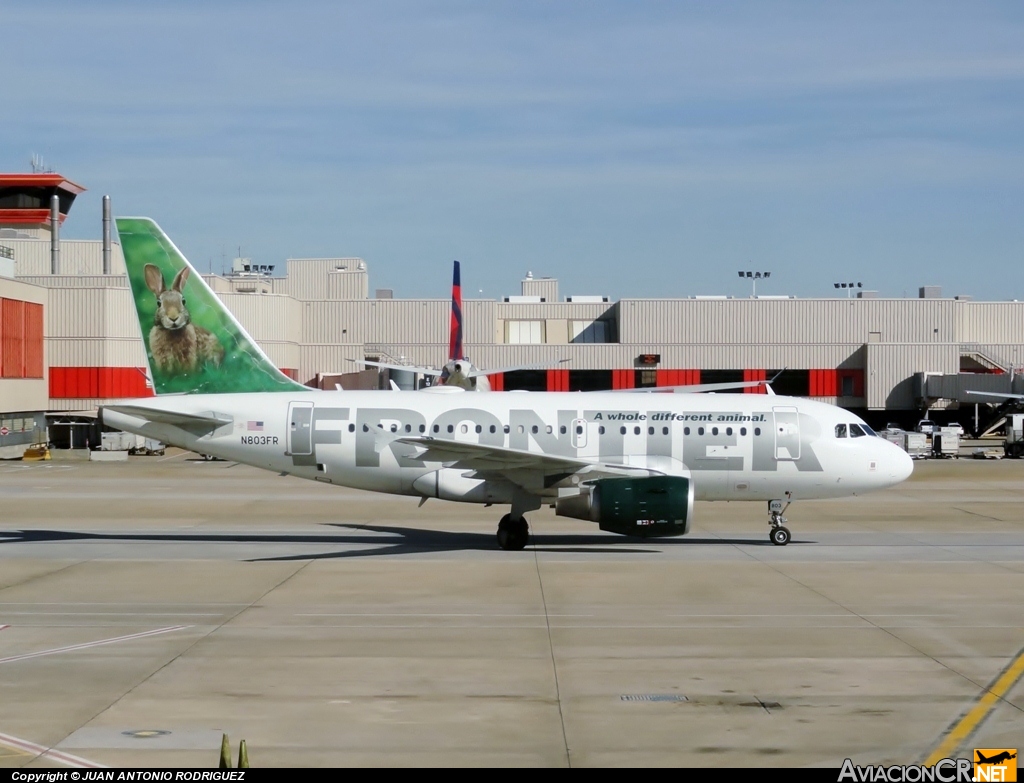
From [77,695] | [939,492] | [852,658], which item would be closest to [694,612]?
[852,658]

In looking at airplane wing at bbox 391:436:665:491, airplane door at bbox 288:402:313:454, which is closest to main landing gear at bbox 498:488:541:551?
airplane wing at bbox 391:436:665:491

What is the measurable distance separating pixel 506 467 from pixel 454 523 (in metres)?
8.09

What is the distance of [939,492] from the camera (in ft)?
160

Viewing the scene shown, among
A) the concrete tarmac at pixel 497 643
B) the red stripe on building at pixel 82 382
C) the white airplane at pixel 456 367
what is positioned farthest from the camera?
the red stripe on building at pixel 82 382

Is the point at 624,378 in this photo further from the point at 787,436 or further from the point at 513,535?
the point at 513,535

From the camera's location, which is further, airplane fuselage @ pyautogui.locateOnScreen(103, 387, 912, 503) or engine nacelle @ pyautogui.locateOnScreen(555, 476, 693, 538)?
airplane fuselage @ pyautogui.locateOnScreen(103, 387, 912, 503)

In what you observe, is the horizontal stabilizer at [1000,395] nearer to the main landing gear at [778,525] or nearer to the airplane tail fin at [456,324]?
the airplane tail fin at [456,324]

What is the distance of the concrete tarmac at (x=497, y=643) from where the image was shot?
13500 millimetres

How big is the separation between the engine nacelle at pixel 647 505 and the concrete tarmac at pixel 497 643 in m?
0.89

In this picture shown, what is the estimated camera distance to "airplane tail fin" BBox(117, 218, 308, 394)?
105 feet

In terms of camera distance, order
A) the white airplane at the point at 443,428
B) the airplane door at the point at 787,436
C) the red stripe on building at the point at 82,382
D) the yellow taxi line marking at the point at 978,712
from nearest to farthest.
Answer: the yellow taxi line marking at the point at 978,712, the white airplane at the point at 443,428, the airplane door at the point at 787,436, the red stripe on building at the point at 82,382

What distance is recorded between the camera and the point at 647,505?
28219 mm

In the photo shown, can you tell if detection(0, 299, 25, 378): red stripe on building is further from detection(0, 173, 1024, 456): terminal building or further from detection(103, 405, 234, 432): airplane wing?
detection(103, 405, 234, 432): airplane wing

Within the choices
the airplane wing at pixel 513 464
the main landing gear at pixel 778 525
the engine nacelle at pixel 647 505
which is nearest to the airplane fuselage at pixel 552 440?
the main landing gear at pixel 778 525
